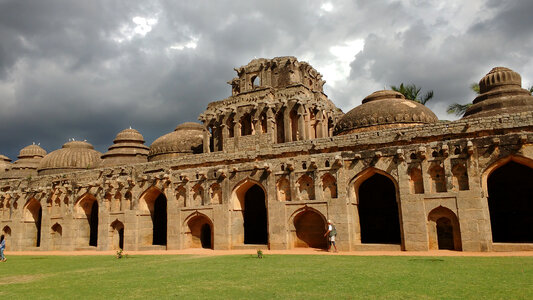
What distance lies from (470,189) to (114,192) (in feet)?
64.2

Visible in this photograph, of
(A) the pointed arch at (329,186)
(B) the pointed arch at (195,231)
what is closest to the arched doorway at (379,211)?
(A) the pointed arch at (329,186)

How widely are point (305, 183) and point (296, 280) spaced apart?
9800mm

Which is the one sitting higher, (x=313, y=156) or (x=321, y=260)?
(x=313, y=156)

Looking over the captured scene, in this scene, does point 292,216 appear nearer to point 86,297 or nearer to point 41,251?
point 86,297

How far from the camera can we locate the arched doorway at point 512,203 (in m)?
18.5

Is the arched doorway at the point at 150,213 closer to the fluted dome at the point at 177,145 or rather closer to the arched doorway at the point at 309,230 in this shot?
the fluted dome at the point at 177,145

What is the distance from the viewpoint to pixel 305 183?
19.5 m

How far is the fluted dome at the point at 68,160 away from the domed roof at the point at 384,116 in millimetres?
23212

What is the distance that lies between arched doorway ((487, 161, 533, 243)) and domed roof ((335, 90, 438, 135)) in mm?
6097

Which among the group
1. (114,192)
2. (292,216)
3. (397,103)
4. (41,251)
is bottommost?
(41,251)

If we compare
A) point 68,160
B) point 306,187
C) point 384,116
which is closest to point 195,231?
point 306,187

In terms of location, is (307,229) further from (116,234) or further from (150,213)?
(116,234)

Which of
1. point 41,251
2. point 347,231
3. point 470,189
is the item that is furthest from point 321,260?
point 41,251

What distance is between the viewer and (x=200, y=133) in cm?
3459
